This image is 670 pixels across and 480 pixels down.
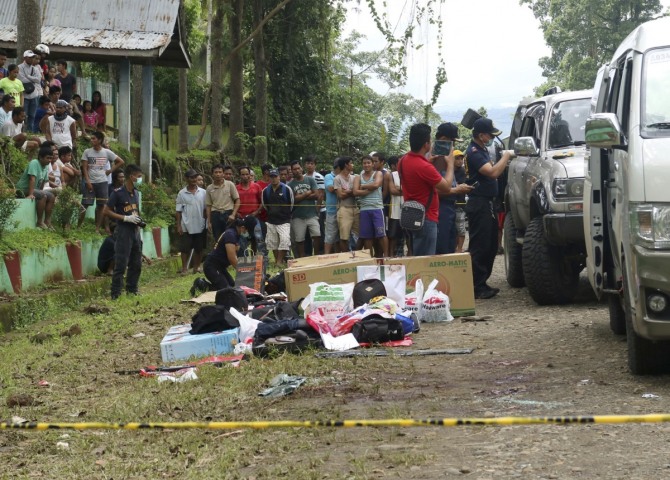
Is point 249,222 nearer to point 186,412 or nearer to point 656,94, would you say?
point 186,412

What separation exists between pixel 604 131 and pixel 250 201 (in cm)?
1243

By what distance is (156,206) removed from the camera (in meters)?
22.8

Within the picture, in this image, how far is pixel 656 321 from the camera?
689 centimetres

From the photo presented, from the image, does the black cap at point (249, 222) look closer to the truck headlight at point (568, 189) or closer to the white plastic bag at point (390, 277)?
the white plastic bag at point (390, 277)

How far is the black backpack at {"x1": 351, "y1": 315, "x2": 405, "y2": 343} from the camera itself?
966 centimetres

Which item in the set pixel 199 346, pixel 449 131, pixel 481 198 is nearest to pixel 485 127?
pixel 449 131

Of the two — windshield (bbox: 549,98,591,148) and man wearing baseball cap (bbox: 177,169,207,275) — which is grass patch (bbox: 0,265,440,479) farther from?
man wearing baseball cap (bbox: 177,169,207,275)

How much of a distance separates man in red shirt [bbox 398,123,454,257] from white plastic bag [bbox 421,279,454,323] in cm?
94

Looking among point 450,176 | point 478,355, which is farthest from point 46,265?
point 478,355

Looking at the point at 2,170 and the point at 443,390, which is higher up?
the point at 2,170

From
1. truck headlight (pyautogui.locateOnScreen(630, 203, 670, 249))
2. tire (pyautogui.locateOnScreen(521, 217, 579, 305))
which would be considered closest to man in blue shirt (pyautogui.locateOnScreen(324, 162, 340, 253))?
tire (pyautogui.locateOnScreen(521, 217, 579, 305))

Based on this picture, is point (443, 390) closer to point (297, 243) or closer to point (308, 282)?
point (308, 282)

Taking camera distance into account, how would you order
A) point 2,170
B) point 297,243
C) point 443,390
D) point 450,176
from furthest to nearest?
point 297,243
point 2,170
point 450,176
point 443,390

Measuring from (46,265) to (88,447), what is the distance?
9.11 m
